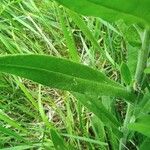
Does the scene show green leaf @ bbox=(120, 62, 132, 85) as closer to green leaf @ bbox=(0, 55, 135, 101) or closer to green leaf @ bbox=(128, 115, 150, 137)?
green leaf @ bbox=(0, 55, 135, 101)

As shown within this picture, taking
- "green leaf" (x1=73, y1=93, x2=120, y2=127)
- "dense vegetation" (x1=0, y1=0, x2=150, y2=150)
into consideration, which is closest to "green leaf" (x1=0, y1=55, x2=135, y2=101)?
"dense vegetation" (x1=0, y1=0, x2=150, y2=150)

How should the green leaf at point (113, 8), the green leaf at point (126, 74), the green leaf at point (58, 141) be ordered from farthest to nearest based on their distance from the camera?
the green leaf at point (58, 141)
the green leaf at point (126, 74)
the green leaf at point (113, 8)

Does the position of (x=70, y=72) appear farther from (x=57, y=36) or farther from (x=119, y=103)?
(x=57, y=36)

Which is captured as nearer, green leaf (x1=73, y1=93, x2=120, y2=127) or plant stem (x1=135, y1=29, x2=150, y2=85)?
plant stem (x1=135, y1=29, x2=150, y2=85)

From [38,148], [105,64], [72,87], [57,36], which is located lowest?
[38,148]

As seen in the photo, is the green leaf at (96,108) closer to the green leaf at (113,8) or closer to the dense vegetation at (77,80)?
the dense vegetation at (77,80)

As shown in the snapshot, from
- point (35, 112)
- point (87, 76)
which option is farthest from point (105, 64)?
point (87, 76)

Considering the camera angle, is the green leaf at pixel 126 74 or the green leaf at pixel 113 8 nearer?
the green leaf at pixel 113 8

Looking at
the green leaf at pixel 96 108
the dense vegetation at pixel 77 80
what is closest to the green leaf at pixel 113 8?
the dense vegetation at pixel 77 80
